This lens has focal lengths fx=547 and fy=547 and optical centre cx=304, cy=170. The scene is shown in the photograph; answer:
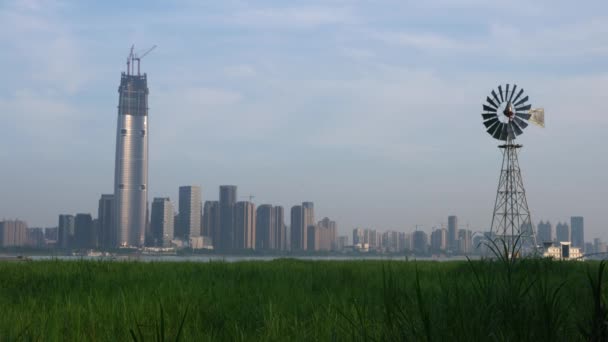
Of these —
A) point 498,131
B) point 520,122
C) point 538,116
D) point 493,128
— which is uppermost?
point 538,116

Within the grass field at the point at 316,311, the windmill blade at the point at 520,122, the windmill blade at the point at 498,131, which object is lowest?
the grass field at the point at 316,311

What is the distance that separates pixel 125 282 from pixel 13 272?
13.9 ft

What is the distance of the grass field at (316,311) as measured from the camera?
330cm

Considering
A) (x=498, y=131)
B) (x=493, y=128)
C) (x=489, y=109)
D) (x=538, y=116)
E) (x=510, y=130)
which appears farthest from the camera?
(x=538, y=116)

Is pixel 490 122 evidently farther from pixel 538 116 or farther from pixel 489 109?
pixel 538 116

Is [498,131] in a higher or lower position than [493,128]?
lower

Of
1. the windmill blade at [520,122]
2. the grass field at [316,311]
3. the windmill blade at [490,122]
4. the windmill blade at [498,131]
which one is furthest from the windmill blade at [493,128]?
the grass field at [316,311]

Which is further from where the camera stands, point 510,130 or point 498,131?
point 498,131

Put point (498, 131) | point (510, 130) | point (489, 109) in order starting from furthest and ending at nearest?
point (489, 109) < point (498, 131) < point (510, 130)

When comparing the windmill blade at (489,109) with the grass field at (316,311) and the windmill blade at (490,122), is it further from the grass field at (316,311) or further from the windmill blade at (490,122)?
the grass field at (316,311)

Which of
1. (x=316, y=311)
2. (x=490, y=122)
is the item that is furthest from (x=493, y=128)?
(x=316, y=311)

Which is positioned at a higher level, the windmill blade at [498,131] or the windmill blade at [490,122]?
the windmill blade at [490,122]

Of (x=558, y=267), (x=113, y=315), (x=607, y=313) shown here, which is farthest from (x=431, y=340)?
(x=558, y=267)

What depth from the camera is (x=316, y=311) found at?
5.56 metres
